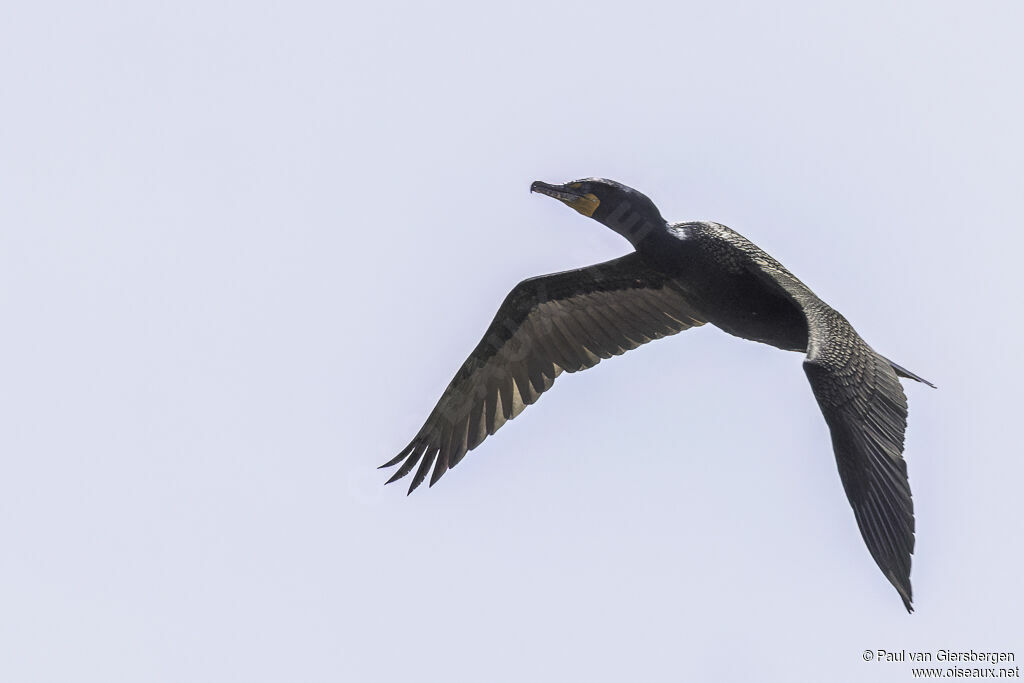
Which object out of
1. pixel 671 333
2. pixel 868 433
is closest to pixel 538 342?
pixel 671 333

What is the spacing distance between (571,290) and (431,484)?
2.19 meters

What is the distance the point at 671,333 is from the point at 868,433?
3753mm

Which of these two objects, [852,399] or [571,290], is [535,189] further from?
[852,399]

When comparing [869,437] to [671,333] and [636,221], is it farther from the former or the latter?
[671,333]

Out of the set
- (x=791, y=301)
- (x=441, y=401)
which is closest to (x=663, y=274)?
(x=791, y=301)

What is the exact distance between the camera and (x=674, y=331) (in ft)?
44.4

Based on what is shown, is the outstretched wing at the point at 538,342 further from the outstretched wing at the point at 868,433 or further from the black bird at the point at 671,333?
the outstretched wing at the point at 868,433

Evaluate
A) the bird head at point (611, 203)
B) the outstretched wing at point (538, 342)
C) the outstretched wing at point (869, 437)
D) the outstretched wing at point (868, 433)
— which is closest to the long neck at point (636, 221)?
the bird head at point (611, 203)

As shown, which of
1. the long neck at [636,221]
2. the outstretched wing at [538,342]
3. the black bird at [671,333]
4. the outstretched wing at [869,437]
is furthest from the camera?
the outstretched wing at [538,342]

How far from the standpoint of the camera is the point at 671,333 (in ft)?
44.4

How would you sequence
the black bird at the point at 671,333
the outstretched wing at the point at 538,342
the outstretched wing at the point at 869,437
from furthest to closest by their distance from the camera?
the outstretched wing at the point at 538,342 < the black bird at the point at 671,333 < the outstretched wing at the point at 869,437

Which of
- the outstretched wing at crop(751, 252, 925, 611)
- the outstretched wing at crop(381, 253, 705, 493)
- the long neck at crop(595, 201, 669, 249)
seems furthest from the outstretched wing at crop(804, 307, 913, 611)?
the outstretched wing at crop(381, 253, 705, 493)

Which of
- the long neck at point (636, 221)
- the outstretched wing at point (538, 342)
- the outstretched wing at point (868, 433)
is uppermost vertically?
the long neck at point (636, 221)

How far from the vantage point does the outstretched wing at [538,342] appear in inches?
529
